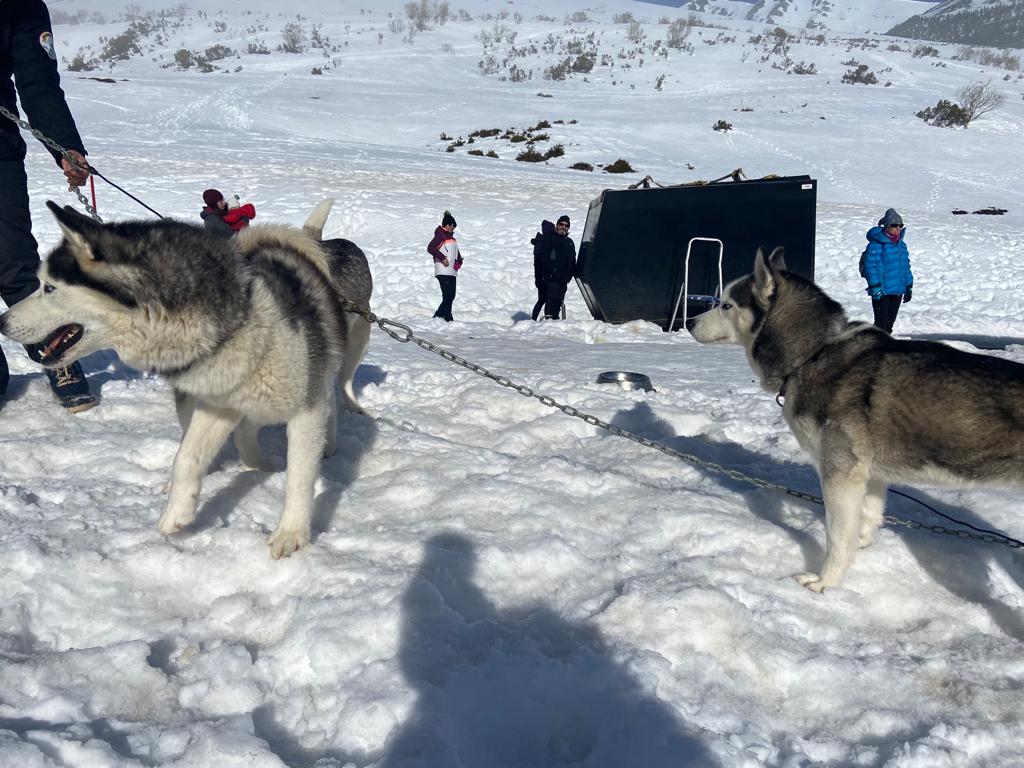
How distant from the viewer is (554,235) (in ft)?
35.3

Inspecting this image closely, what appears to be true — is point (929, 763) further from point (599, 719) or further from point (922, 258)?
point (922, 258)

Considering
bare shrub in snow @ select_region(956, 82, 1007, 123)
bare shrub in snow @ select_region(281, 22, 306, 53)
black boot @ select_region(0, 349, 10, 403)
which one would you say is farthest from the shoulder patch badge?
bare shrub in snow @ select_region(281, 22, 306, 53)

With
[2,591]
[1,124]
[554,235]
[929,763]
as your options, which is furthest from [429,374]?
[554,235]

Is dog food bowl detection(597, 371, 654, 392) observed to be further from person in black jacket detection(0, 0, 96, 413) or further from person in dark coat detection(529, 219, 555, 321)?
person in dark coat detection(529, 219, 555, 321)

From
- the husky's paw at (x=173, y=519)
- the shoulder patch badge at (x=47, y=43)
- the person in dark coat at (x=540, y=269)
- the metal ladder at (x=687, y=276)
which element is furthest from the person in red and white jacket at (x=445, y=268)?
the husky's paw at (x=173, y=519)

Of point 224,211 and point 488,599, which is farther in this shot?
point 224,211

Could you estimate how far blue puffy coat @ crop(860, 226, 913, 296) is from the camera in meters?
8.83

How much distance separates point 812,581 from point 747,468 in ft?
4.27

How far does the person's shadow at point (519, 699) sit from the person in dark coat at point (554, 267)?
8450 mm

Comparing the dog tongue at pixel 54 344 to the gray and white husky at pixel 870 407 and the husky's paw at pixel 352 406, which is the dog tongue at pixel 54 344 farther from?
the gray and white husky at pixel 870 407

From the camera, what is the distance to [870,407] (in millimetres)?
2639

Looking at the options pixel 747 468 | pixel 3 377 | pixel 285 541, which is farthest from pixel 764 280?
pixel 3 377

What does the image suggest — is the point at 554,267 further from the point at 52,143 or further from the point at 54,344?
the point at 54,344

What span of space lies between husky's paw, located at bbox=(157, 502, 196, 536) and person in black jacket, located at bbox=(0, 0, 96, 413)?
1966 millimetres
